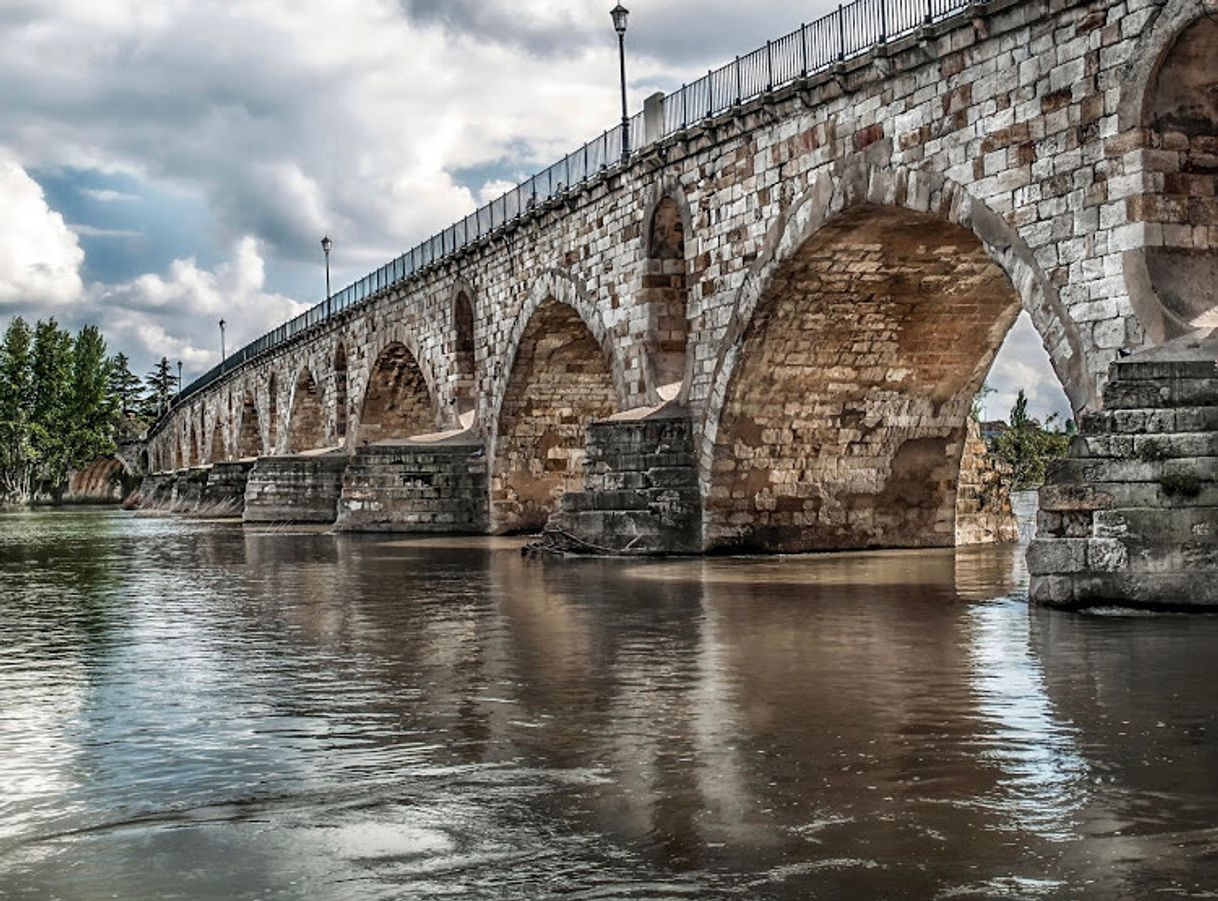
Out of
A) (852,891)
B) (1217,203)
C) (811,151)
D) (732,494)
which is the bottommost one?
(852,891)

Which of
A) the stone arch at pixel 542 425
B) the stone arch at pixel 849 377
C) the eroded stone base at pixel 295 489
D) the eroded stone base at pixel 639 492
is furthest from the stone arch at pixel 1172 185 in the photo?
the eroded stone base at pixel 295 489

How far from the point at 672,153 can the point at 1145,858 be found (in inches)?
681

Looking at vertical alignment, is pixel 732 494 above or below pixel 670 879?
above

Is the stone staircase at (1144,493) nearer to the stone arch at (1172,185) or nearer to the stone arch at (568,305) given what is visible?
the stone arch at (1172,185)

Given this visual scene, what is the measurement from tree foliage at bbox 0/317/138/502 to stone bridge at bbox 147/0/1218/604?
45221 mm

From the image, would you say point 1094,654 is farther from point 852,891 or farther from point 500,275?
point 500,275

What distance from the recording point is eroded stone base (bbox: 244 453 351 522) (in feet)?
127

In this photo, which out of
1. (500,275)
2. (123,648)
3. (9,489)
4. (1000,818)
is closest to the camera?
(1000,818)

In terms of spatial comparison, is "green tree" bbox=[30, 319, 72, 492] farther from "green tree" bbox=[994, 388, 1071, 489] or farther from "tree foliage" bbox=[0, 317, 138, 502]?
"green tree" bbox=[994, 388, 1071, 489]

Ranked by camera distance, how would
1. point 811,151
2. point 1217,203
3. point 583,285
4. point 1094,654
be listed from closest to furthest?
point 1094,654 → point 1217,203 → point 811,151 → point 583,285

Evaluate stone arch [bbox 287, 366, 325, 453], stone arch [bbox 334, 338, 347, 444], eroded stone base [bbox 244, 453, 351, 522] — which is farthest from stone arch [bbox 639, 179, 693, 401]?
stone arch [bbox 287, 366, 325, 453]

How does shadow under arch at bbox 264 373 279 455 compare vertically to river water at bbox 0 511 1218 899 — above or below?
above

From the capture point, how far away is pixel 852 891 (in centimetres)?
442

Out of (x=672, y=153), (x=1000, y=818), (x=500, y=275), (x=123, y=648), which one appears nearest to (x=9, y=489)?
(x=500, y=275)
